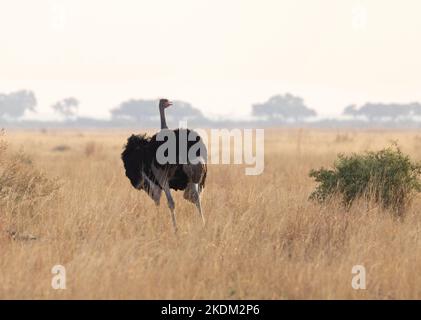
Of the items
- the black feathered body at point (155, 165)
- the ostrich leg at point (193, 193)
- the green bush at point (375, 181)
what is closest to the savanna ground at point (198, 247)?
the ostrich leg at point (193, 193)

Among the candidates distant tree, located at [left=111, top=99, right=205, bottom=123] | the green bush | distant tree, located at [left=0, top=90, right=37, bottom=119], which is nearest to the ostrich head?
the green bush

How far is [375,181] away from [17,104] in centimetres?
14387

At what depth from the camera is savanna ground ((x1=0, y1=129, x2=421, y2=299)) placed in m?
6.75

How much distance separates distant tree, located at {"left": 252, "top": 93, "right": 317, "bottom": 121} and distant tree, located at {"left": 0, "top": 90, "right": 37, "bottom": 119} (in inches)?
1769

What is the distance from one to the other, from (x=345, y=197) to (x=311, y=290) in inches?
192

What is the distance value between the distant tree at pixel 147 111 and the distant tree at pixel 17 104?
56.5 ft

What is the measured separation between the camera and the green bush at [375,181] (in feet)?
36.7

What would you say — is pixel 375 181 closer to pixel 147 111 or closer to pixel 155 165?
pixel 155 165

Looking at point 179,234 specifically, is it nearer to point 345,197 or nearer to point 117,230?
point 117,230

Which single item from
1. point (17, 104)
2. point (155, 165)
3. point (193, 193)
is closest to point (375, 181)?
point (193, 193)

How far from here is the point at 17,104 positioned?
148500 mm

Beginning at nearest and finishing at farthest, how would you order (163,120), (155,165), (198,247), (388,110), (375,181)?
(198,247) < (155,165) < (163,120) < (375,181) < (388,110)
